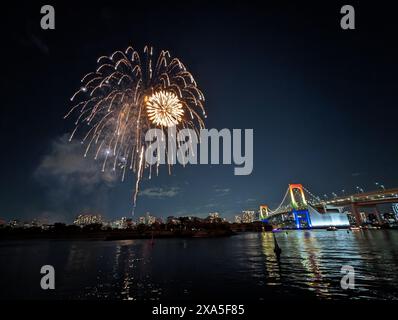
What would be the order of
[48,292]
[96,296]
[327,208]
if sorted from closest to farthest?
[96,296] → [48,292] → [327,208]

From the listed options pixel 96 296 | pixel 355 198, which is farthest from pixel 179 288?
pixel 355 198

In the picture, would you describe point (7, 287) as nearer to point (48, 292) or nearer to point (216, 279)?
point (48, 292)

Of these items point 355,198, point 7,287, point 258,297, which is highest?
point 355,198

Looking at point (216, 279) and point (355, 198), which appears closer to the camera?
point (216, 279)

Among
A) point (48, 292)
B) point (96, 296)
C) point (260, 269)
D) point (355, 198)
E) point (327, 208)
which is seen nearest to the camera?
point (96, 296)

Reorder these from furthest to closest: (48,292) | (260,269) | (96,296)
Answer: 1. (260,269)
2. (48,292)
3. (96,296)
